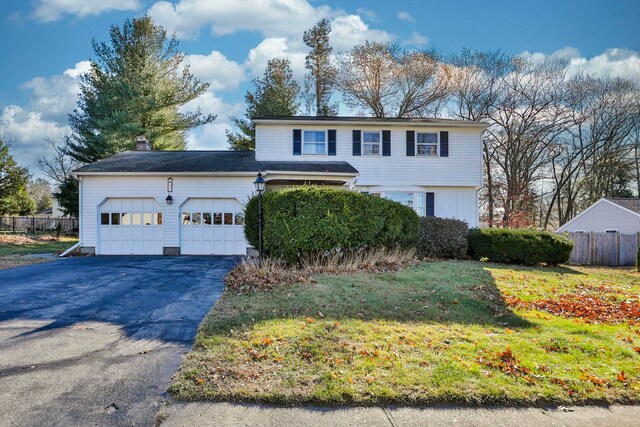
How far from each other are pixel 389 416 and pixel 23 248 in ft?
69.3

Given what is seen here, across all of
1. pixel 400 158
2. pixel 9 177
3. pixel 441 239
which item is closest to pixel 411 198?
pixel 400 158

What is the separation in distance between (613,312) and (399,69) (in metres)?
25.3

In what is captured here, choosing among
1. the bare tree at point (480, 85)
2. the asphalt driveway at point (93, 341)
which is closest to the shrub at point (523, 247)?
the asphalt driveway at point (93, 341)

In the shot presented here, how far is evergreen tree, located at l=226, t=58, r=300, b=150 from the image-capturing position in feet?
92.6

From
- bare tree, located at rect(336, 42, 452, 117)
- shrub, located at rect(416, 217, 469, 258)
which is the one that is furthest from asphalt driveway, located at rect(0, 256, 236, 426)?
bare tree, located at rect(336, 42, 452, 117)

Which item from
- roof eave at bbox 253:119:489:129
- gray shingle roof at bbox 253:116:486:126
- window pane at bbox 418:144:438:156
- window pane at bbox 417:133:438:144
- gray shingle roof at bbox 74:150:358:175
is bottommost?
gray shingle roof at bbox 74:150:358:175

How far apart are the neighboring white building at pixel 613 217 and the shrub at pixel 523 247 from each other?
36.9 ft

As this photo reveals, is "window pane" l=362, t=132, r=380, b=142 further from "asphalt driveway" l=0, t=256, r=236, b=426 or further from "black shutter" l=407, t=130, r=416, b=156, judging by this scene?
"asphalt driveway" l=0, t=256, r=236, b=426

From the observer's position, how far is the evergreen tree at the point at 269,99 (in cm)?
A: 2822

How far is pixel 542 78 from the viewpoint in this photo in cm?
2806

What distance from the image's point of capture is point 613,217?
71.6 feet

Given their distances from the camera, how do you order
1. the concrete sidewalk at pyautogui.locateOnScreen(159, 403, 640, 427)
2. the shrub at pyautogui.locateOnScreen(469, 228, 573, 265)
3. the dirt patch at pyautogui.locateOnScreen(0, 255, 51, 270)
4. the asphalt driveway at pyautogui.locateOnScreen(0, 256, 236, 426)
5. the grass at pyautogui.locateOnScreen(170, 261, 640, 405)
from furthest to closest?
1. the shrub at pyautogui.locateOnScreen(469, 228, 573, 265)
2. the dirt patch at pyautogui.locateOnScreen(0, 255, 51, 270)
3. the grass at pyautogui.locateOnScreen(170, 261, 640, 405)
4. the asphalt driveway at pyautogui.locateOnScreen(0, 256, 236, 426)
5. the concrete sidewalk at pyautogui.locateOnScreen(159, 403, 640, 427)

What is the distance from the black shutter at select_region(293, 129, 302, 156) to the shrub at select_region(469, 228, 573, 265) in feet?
28.5

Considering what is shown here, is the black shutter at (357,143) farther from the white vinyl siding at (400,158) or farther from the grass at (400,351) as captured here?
the grass at (400,351)
